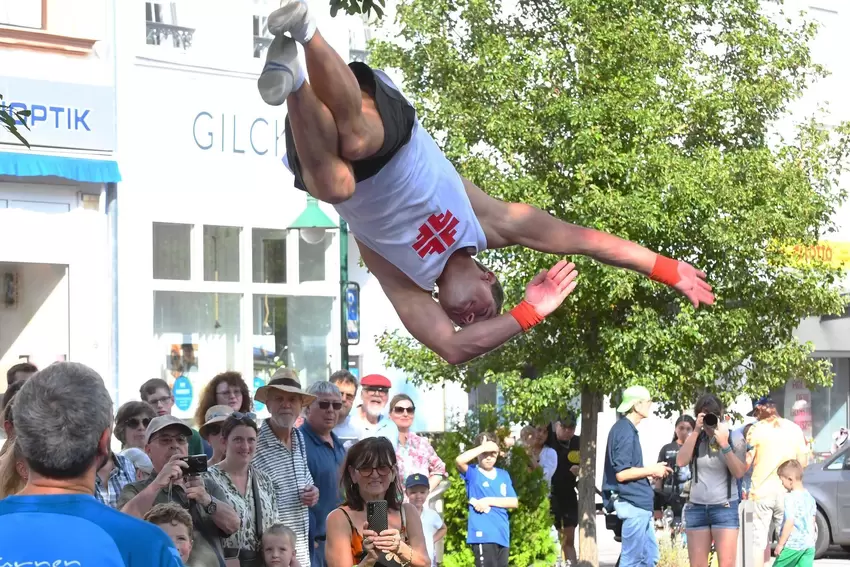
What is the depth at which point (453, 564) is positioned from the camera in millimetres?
11109

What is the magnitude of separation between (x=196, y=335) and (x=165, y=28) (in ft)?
11.1

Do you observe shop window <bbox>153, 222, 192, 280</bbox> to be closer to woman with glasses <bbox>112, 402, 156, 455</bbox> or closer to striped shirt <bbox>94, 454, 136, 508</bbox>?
woman with glasses <bbox>112, 402, 156, 455</bbox>

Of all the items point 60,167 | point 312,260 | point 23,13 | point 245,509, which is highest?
point 23,13

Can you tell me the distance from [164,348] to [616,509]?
6.51 m

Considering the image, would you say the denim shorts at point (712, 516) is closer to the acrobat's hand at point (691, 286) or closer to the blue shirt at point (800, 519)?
the blue shirt at point (800, 519)

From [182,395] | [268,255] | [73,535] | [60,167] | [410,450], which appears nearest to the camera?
[73,535]

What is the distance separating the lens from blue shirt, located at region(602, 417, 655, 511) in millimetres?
10477

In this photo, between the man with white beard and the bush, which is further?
the bush

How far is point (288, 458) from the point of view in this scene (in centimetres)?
753

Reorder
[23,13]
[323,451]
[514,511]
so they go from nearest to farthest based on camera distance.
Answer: [323,451], [514,511], [23,13]

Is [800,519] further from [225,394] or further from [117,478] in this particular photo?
[117,478]

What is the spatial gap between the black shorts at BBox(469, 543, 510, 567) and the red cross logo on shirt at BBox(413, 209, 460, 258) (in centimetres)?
579

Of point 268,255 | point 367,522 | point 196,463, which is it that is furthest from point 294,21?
point 268,255

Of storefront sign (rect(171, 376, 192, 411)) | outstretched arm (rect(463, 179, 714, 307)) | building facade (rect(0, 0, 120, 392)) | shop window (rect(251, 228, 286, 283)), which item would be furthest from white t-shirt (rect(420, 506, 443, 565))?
shop window (rect(251, 228, 286, 283))
